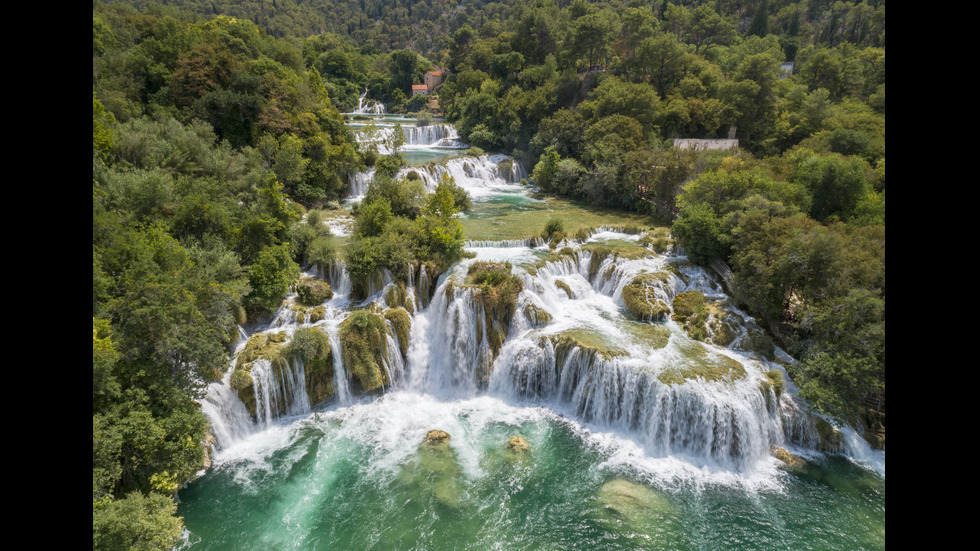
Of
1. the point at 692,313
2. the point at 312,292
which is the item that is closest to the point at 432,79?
the point at 312,292

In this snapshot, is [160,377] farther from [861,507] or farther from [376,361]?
[861,507]

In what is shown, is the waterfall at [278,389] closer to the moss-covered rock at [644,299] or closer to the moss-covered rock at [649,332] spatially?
the moss-covered rock at [649,332]

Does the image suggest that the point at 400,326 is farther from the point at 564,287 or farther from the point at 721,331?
the point at 721,331

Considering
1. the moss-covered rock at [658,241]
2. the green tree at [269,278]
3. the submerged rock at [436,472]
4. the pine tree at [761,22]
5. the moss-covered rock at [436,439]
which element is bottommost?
the submerged rock at [436,472]

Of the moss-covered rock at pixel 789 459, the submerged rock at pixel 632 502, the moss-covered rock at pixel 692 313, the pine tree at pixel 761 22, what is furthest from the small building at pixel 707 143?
the pine tree at pixel 761 22

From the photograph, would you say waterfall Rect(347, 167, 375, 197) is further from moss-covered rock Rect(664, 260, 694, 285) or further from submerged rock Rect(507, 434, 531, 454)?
submerged rock Rect(507, 434, 531, 454)

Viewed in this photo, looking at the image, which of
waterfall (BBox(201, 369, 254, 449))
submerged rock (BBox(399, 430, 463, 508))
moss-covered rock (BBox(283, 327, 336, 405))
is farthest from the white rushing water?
submerged rock (BBox(399, 430, 463, 508))
